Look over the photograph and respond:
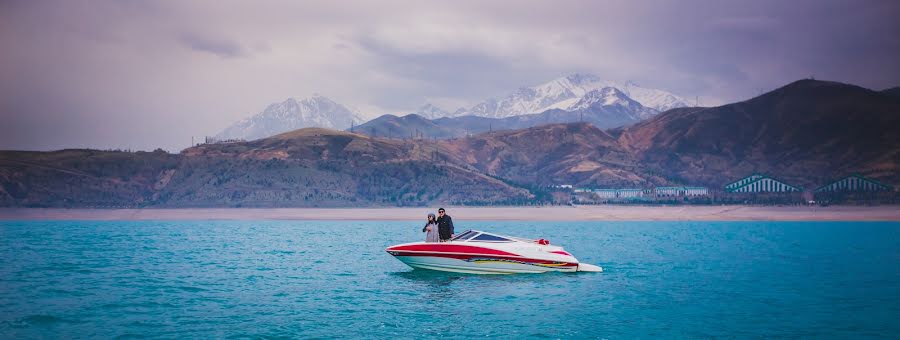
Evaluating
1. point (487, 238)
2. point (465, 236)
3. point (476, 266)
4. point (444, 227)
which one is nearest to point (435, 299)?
point (476, 266)

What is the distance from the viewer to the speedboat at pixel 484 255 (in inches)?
1357

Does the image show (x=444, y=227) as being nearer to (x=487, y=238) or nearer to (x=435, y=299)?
(x=487, y=238)

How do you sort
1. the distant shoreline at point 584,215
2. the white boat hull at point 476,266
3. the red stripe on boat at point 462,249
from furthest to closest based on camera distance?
the distant shoreline at point 584,215
the white boat hull at point 476,266
the red stripe on boat at point 462,249

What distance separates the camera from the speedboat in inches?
1357

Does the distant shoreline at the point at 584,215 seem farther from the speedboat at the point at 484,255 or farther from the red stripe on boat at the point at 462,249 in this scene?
the red stripe on boat at the point at 462,249

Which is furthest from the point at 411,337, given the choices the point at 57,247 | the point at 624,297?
the point at 57,247

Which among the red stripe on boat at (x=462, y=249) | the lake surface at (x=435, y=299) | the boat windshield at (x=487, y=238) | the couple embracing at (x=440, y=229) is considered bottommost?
the lake surface at (x=435, y=299)

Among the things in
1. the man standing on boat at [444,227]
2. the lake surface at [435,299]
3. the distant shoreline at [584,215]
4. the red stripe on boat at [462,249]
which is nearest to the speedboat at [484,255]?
the red stripe on boat at [462,249]

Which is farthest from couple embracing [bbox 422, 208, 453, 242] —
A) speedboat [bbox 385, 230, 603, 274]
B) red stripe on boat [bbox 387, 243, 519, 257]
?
red stripe on boat [bbox 387, 243, 519, 257]

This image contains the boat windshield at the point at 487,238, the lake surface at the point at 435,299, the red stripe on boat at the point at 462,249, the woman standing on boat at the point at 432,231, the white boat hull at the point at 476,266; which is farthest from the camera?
the boat windshield at the point at 487,238

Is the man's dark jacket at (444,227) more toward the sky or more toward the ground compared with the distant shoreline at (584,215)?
more toward the sky

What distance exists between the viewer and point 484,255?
34469mm

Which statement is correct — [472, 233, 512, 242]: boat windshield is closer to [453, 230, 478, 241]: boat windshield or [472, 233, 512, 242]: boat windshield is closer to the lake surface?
[453, 230, 478, 241]: boat windshield

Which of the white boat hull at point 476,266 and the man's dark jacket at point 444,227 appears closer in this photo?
the white boat hull at point 476,266
